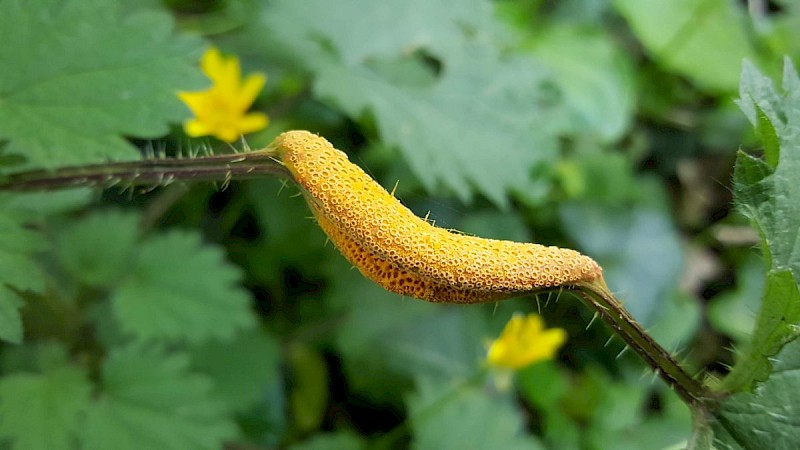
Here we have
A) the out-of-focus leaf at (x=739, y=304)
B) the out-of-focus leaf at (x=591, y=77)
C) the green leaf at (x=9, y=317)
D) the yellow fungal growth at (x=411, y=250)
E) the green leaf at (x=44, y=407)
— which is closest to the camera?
the yellow fungal growth at (x=411, y=250)

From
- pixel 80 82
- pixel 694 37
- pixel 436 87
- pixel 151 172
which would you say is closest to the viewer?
pixel 151 172

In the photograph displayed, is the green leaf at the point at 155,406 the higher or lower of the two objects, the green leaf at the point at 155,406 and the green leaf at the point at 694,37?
the lower

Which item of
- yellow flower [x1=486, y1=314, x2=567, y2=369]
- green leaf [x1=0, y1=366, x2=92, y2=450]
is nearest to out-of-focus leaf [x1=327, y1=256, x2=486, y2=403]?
yellow flower [x1=486, y1=314, x2=567, y2=369]

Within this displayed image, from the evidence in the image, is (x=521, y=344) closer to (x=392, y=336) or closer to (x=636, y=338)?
(x=392, y=336)

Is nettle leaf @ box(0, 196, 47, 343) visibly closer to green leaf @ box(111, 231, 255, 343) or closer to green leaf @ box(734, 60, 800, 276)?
green leaf @ box(111, 231, 255, 343)

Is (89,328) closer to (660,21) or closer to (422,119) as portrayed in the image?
(422,119)

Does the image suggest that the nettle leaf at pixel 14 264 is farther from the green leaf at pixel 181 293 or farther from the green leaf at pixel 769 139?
the green leaf at pixel 769 139

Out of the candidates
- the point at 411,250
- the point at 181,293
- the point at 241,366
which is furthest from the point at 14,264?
the point at 241,366

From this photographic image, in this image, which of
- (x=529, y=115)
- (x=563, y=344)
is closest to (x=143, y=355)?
(x=529, y=115)

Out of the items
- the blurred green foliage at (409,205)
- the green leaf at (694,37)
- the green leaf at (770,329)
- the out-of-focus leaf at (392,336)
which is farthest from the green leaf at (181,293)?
the green leaf at (694,37)
